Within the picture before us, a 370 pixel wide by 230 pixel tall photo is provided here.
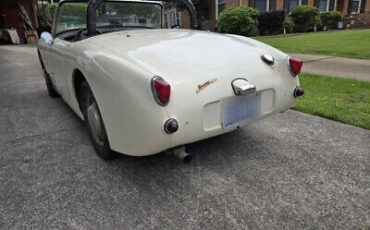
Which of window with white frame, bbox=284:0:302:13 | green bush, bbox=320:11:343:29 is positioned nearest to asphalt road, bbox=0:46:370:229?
window with white frame, bbox=284:0:302:13

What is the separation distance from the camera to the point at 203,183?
215 cm

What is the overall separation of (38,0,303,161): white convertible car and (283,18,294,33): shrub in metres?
17.2

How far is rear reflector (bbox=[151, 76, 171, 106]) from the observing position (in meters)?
1.76

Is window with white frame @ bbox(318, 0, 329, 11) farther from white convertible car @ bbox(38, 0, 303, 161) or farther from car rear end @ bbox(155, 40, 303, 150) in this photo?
car rear end @ bbox(155, 40, 303, 150)

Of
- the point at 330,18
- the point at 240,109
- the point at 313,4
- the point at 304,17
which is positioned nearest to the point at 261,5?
the point at 304,17

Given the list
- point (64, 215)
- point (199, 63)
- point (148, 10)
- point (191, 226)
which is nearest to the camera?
point (191, 226)

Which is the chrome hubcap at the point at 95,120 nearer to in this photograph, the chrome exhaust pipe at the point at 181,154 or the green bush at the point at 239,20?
the chrome exhaust pipe at the point at 181,154

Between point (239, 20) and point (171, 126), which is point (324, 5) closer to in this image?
point (239, 20)

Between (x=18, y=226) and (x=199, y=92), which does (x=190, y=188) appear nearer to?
(x=199, y=92)

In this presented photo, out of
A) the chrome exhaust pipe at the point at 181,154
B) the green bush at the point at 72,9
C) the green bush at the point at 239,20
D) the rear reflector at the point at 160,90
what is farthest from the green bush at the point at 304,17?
the rear reflector at the point at 160,90

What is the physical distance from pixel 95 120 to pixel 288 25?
60.3 feet

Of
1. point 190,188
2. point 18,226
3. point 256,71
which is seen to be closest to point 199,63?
point 256,71

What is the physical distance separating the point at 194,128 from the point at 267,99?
0.73 meters

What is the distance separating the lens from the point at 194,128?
6.33ft
